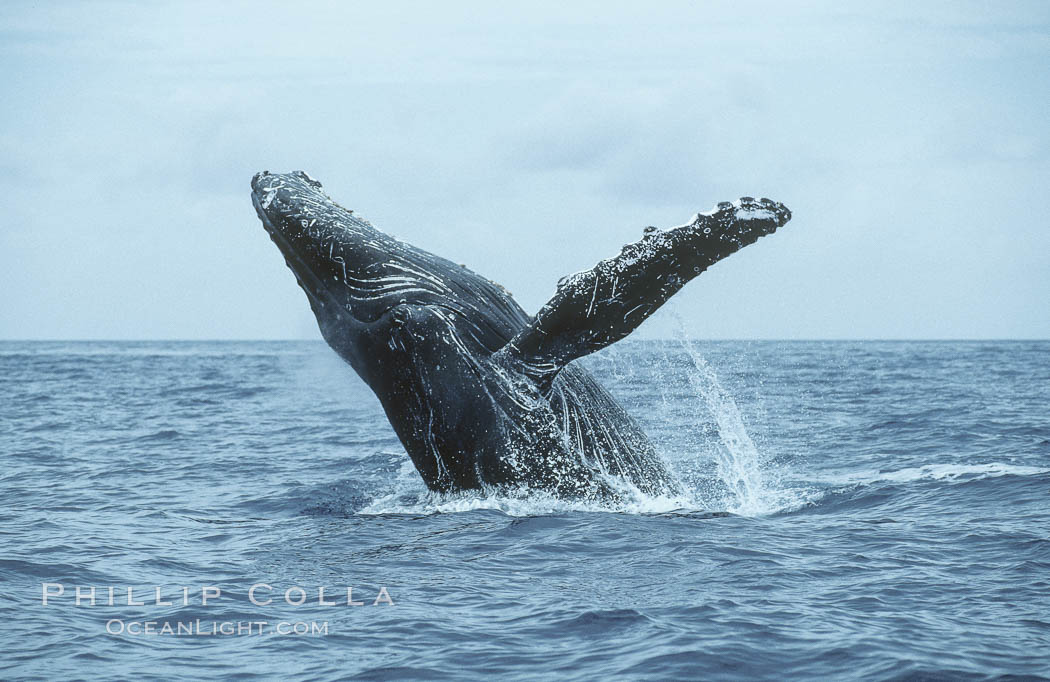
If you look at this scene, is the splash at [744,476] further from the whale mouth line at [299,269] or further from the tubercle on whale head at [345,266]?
the whale mouth line at [299,269]

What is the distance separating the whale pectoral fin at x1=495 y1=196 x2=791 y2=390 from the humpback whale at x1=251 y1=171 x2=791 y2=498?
0.22 metres

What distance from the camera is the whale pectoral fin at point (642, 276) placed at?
6.37m

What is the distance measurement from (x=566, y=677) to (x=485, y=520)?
2863mm

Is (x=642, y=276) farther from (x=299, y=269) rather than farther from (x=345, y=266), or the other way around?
(x=299, y=269)

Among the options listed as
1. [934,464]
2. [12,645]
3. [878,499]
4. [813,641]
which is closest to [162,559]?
[12,645]

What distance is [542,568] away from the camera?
6680 mm

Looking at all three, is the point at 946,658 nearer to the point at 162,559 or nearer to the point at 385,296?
the point at 385,296

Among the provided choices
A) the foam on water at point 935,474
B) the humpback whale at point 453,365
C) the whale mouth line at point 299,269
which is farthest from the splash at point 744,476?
the whale mouth line at point 299,269

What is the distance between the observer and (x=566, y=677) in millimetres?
4844

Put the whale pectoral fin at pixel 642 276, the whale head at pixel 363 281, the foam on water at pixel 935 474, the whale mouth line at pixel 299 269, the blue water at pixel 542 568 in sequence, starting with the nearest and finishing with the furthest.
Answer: the blue water at pixel 542 568 → the whale pectoral fin at pixel 642 276 → the whale head at pixel 363 281 → the whale mouth line at pixel 299 269 → the foam on water at pixel 935 474

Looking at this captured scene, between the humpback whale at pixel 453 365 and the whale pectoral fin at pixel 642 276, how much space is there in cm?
22

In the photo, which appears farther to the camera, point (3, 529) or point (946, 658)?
point (3, 529)

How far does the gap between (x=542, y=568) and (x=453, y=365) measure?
1600 millimetres

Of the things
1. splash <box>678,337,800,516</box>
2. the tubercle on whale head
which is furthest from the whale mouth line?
splash <box>678,337,800,516</box>
